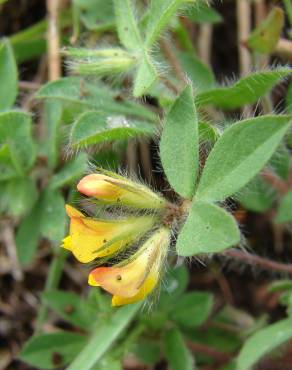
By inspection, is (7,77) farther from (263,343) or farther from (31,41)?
(263,343)

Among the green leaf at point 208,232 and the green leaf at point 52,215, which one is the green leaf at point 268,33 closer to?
the green leaf at point 52,215

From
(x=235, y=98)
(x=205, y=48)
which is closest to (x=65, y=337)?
(x=235, y=98)

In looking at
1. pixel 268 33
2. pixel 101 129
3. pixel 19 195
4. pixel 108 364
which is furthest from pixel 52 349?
pixel 268 33

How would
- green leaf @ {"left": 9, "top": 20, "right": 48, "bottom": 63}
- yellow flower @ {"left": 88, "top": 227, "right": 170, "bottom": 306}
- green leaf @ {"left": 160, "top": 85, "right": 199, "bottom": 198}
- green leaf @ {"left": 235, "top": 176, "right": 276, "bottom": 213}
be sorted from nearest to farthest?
yellow flower @ {"left": 88, "top": 227, "right": 170, "bottom": 306}
green leaf @ {"left": 160, "top": 85, "right": 199, "bottom": 198}
green leaf @ {"left": 235, "top": 176, "right": 276, "bottom": 213}
green leaf @ {"left": 9, "top": 20, "right": 48, "bottom": 63}

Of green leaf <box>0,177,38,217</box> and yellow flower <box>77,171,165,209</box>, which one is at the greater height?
yellow flower <box>77,171,165,209</box>

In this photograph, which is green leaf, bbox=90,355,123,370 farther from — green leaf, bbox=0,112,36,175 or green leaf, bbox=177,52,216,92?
green leaf, bbox=177,52,216,92

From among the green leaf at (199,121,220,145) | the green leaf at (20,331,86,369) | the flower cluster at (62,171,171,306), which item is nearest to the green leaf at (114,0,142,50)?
the green leaf at (199,121,220,145)

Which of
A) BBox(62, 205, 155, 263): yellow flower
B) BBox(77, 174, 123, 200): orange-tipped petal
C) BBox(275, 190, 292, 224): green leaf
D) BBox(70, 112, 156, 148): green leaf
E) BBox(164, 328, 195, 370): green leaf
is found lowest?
BBox(164, 328, 195, 370): green leaf

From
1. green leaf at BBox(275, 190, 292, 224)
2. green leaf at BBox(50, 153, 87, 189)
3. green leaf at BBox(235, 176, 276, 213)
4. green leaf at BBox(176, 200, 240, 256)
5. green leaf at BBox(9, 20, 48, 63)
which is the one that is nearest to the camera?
green leaf at BBox(176, 200, 240, 256)

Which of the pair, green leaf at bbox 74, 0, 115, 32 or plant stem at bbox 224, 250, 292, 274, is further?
green leaf at bbox 74, 0, 115, 32
